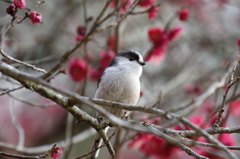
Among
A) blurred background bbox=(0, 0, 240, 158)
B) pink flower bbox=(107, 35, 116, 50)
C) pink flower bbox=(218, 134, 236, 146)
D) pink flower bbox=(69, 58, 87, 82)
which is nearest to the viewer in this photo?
pink flower bbox=(218, 134, 236, 146)

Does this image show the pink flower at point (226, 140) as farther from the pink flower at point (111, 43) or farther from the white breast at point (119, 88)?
the pink flower at point (111, 43)

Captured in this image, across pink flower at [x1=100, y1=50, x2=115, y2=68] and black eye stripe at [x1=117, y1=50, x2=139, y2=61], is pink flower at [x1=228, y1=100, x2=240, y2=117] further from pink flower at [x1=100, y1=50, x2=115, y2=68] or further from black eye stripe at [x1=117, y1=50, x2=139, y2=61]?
pink flower at [x1=100, y1=50, x2=115, y2=68]

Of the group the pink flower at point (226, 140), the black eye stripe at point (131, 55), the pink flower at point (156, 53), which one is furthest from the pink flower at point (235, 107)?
the black eye stripe at point (131, 55)

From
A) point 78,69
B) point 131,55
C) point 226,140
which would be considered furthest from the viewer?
point 78,69

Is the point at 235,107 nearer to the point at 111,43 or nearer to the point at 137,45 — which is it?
the point at 111,43

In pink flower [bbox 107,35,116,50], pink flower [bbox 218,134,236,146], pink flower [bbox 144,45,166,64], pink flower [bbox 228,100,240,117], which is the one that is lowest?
pink flower [bbox 218,134,236,146]

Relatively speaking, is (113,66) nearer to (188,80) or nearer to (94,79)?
(94,79)

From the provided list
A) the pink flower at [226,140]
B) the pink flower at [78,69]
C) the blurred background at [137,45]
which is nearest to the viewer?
the pink flower at [226,140]

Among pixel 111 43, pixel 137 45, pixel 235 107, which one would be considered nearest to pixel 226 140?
pixel 235 107

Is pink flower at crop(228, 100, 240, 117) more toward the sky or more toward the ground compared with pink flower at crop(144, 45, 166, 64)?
more toward the ground

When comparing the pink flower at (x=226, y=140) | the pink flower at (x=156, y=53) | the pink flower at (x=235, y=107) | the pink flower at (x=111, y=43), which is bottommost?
the pink flower at (x=226, y=140)

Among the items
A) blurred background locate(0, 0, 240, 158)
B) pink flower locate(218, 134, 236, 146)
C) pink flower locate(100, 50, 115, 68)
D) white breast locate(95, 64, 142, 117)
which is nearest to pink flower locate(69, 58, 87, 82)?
pink flower locate(100, 50, 115, 68)

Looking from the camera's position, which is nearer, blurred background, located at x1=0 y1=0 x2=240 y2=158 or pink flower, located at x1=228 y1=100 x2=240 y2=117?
pink flower, located at x1=228 y1=100 x2=240 y2=117

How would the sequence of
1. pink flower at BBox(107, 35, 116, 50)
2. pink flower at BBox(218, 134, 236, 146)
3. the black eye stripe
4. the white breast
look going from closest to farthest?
pink flower at BBox(218, 134, 236, 146) < the white breast < the black eye stripe < pink flower at BBox(107, 35, 116, 50)
